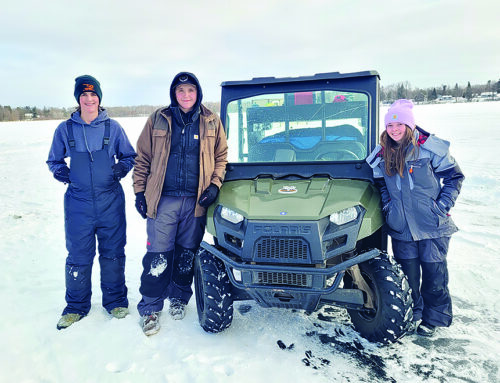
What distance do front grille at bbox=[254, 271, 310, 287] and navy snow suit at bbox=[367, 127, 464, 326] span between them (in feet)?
2.85

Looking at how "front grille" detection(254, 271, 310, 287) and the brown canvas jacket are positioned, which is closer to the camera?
"front grille" detection(254, 271, 310, 287)

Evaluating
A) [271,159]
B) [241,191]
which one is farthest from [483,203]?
[241,191]

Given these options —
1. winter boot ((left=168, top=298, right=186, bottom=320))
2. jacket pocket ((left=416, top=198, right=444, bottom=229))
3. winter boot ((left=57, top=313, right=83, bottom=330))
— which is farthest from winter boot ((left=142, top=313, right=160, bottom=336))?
jacket pocket ((left=416, top=198, right=444, bottom=229))

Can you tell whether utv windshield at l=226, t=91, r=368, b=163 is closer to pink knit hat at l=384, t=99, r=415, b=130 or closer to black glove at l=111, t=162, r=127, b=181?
pink knit hat at l=384, t=99, r=415, b=130

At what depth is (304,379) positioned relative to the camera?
8.17ft

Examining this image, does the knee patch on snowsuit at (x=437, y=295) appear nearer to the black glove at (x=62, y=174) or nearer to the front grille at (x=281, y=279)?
the front grille at (x=281, y=279)

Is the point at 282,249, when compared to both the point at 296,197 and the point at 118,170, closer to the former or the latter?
the point at 296,197

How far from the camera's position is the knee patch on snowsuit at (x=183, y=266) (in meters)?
3.38

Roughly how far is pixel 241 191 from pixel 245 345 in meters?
1.13

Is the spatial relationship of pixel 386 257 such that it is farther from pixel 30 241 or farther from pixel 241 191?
pixel 30 241

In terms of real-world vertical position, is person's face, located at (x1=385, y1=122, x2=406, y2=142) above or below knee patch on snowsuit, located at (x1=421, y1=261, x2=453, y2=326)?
above

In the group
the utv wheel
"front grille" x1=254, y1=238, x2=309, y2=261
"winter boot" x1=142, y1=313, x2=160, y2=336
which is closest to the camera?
"front grille" x1=254, y1=238, x2=309, y2=261

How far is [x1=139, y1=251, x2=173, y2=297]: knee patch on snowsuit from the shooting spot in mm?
3189

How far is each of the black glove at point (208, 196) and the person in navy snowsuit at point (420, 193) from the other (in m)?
1.21
